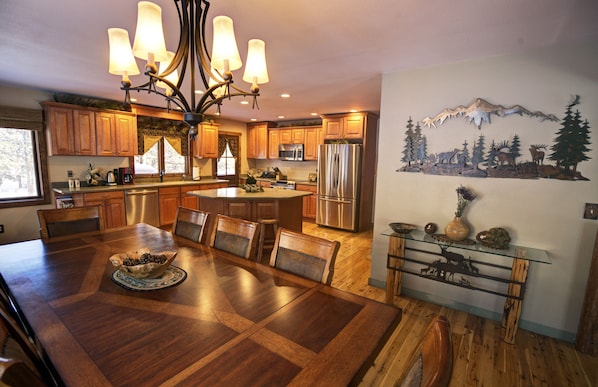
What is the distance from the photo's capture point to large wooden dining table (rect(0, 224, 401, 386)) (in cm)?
88

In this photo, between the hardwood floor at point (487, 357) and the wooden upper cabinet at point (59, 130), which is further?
the wooden upper cabinet at point (59, 130)

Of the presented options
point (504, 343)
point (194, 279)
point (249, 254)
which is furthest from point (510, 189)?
point (194, 279)

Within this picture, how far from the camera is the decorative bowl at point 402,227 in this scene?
2806mm

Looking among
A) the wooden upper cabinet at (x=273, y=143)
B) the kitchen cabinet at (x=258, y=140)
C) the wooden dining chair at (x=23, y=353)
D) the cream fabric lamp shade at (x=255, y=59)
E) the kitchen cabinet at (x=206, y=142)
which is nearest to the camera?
the wooden dining chair at (x=23, y=353)

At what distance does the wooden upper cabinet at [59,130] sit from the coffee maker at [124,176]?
83 cm

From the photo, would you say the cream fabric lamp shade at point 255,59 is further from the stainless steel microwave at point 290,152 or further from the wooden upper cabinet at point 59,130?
the stainless steel microwave at point 290,152

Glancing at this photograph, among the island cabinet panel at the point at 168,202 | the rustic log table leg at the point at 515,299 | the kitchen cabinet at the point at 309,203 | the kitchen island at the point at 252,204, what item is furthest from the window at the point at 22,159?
the rustic log table leg at the point at 515,299

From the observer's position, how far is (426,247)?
292 centimetres

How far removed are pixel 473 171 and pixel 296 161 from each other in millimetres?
4761

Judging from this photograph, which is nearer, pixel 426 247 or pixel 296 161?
pixel 426 247

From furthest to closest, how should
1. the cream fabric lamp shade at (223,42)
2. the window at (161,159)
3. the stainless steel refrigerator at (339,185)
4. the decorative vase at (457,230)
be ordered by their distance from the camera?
the window at (161,159)
the stainless steel refrigerator at (339,185)
the decorative vase at (457,230)
the cream fabric lamp shade at (223,42)

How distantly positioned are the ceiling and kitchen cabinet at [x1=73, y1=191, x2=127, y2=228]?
6.14 feet

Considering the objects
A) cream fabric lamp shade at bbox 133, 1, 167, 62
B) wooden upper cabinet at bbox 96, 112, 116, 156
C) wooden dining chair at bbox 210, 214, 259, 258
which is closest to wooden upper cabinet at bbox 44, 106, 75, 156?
wooden upper cabinet at bbox 96, 112, 116, 156

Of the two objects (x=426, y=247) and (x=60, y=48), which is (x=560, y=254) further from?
(x=60, y=48)
